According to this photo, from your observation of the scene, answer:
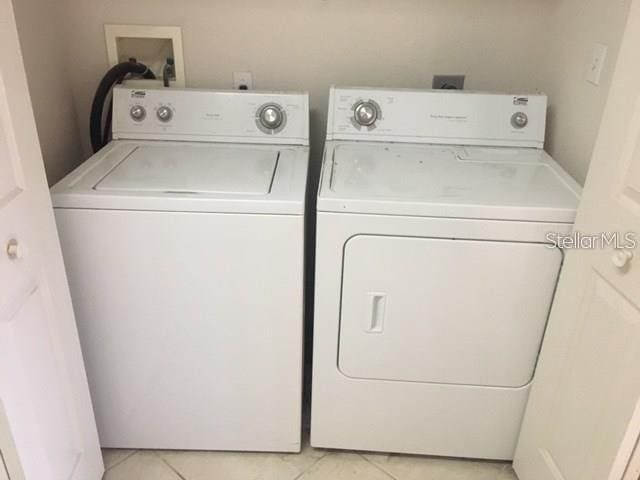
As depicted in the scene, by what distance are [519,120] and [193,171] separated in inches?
40.2

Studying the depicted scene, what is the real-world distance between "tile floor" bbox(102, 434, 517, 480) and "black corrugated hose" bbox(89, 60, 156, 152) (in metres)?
1.03

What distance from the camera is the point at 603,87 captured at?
4.83 feet

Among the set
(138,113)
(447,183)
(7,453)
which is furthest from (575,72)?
(7,453)

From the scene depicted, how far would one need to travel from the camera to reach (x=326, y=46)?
1843mm

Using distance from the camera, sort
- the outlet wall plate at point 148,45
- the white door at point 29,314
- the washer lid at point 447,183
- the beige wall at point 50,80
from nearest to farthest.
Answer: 1. the white door at point 29,314
2. the washer lid at point 447,183
3. the beige wall at point 50,80
4. the outlet wall plate at point 148,45

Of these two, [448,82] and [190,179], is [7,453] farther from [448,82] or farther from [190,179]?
[448,82]

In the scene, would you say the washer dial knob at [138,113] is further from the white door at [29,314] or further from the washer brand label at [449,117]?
the washer brand label at [449,117]

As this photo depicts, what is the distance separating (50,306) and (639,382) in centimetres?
125

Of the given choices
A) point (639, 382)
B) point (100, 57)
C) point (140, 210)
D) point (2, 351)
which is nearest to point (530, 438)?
point (639, 382)

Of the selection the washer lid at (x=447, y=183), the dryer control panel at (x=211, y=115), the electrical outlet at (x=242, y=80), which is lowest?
the washer lid at (x=447, y=183)

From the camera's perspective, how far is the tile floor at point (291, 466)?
5.48 feet

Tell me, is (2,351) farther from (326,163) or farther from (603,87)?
(603,87)

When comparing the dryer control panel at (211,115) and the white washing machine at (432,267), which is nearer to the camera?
the white washing machine at (432,267)

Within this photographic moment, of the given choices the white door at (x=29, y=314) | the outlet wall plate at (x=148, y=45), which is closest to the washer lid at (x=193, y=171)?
the white door at (x=29, y=314)
